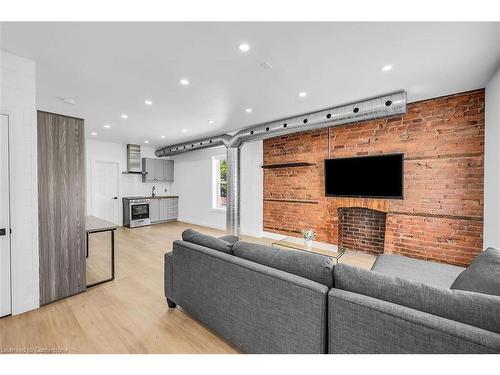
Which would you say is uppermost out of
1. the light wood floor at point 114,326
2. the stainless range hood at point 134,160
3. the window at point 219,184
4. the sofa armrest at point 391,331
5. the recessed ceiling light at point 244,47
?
the recessed ceiling light at point 244,47

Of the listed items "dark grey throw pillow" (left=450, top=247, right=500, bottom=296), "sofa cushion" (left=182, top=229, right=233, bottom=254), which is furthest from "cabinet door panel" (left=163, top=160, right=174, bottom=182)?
"dark grey throw pillow" (left=450, top=247, right=500, bottom=296)

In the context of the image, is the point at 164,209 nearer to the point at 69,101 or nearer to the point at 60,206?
the point at 69,101

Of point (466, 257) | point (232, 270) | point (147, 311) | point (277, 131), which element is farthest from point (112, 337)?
point (466, 257)

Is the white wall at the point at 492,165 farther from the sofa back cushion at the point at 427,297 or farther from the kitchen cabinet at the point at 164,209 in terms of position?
the kitchen cabinet at the point at 164,209

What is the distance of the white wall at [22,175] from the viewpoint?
2068mm

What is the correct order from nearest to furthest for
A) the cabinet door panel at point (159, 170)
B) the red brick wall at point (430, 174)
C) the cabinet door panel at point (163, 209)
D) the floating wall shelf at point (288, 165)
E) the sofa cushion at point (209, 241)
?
the sofa cushion at point (209, 241) → the red brick wall at point (430, 174) → the floating wall shelf at point (288, 165) → the cabinet door panel at point (163, 209) → the cabinet door panel at point (159, 170)

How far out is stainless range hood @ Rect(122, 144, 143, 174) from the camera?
6.74 metres

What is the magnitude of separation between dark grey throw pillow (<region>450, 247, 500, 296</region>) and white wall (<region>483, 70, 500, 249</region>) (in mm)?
1314

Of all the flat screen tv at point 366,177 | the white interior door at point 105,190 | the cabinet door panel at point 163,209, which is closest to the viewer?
the flat screen tv at point 366,177

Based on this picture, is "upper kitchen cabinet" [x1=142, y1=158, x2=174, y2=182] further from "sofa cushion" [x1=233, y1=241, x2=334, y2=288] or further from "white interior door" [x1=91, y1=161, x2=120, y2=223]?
"sofa cushion" [x1=233, y1=241, x2=334, y2=288]

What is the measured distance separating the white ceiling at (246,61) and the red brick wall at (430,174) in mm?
369

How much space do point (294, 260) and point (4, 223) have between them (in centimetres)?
269

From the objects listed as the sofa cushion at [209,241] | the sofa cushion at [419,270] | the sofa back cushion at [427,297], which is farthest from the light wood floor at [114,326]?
the sofa cushion at [419,270]
